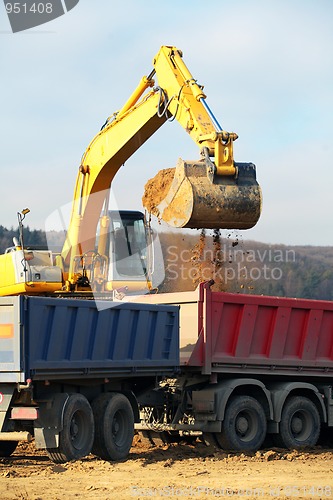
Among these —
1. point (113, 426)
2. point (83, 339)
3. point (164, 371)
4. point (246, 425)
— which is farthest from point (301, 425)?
point (83, 339)

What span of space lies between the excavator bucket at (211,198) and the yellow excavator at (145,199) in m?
0.02

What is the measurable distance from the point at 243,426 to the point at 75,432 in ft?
11.6

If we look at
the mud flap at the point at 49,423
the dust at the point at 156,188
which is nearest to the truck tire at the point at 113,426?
the mud flap at the point at 49,423

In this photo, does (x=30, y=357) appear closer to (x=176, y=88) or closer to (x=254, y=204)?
(x=254, y=204)

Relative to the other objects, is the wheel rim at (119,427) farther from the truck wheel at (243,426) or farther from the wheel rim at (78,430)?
the truck wheel at (243,426)

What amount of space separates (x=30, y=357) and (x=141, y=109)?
6294 mm

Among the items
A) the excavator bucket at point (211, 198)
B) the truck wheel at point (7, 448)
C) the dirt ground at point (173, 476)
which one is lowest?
the truck wheel at point (7, 448)

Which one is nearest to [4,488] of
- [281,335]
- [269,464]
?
[269,464]

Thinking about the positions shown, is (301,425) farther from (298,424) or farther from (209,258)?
(209,258)

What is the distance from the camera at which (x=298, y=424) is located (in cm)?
1750

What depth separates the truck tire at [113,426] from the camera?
14680 millimetres

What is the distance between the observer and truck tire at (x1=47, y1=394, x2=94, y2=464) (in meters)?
13.8

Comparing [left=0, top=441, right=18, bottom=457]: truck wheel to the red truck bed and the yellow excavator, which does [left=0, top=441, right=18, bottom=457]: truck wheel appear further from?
the yellow excavator

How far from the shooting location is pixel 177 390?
16.6 metres
